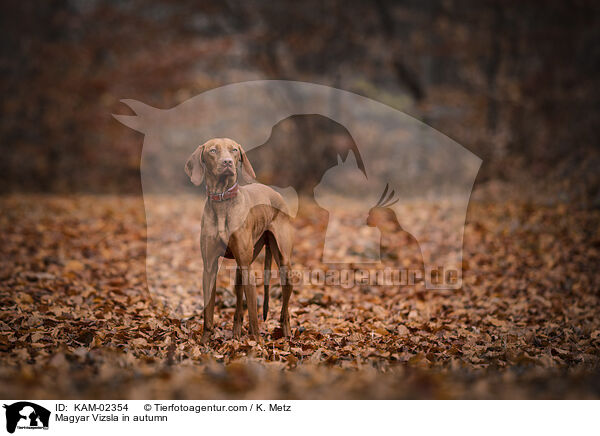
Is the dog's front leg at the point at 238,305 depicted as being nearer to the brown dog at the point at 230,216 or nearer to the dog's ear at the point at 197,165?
the brown dog at the point at 230,216

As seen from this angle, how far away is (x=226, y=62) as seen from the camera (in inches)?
560

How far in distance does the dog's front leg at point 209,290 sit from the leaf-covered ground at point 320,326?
163mm

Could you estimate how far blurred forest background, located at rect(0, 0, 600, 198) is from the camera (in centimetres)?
1273

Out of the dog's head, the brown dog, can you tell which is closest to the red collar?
the brown dog

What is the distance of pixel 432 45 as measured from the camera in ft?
49.3

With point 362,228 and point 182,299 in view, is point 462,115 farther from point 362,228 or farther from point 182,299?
point 182,299

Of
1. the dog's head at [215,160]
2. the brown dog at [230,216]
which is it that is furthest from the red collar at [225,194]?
the dog's head at [215,160]

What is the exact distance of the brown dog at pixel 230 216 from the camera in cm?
381

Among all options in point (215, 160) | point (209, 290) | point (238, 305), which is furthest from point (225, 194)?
point (238, 305)
